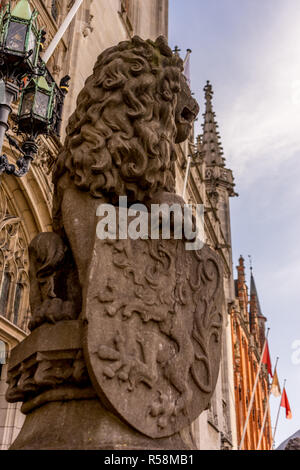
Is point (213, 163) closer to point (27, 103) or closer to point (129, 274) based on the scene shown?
point (27, 103)

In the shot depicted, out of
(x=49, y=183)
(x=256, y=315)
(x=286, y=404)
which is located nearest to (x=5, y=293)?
(x=49, y=183)

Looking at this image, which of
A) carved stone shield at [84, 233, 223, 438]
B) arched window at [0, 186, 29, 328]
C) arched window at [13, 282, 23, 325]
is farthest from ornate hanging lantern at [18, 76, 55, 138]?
arched window at [13, 282, 23, 325]

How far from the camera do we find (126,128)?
270 centimetres

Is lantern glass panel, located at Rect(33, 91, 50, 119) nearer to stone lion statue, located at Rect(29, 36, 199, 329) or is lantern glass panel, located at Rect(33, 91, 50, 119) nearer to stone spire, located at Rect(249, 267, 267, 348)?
stone lion statue, located at Rect(29, 36, 199, 329)

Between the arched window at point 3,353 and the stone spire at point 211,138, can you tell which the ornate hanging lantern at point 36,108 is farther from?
the stone spire at point 211,138

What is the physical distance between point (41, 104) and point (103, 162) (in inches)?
119

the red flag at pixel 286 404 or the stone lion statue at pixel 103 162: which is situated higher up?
the red flag at pixel 286 404

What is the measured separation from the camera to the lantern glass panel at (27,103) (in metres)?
5.27

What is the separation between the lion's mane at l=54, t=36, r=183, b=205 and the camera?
2623mm

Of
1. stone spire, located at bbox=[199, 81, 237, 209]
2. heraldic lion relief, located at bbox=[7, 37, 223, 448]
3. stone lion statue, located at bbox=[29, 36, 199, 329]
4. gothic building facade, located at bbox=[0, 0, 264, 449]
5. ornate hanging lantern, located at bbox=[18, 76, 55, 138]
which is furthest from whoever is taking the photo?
stone spire, located at bbox=[199, 81, 237, 209]

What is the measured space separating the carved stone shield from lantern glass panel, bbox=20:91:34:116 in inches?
126

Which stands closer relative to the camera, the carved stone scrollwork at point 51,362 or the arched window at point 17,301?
the carved stone scrollwork at point 51,362

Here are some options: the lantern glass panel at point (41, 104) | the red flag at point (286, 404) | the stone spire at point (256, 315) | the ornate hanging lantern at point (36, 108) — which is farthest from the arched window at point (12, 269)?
the stone spire at point (256, 315)

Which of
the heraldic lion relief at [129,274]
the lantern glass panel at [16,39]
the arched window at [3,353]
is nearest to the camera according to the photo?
the heraldic lion relief at [129,274]
